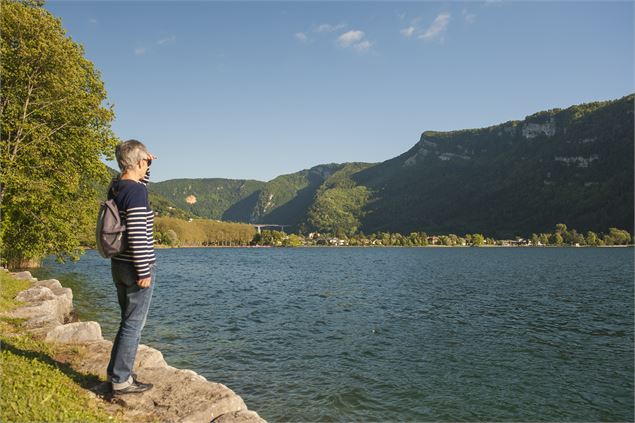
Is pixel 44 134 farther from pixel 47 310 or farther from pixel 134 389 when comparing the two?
pixel 134 389

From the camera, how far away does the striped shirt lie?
6691mm

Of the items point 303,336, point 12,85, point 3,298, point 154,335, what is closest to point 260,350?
point 303,336

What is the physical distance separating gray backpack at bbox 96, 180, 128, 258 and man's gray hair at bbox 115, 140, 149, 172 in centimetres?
72

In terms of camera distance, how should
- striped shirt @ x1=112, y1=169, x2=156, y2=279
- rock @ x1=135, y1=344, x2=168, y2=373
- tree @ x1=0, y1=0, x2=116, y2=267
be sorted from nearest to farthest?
striped shirt @ x1=112, y1=169, x2=156, y2=279
rock @ x1=135, y1=344, x2=168, y2=373
tree @ x1=0, y1=0, x2=116, y2=267

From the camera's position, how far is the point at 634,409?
14.1 metres

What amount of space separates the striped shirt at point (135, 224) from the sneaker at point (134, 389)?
2139 mm

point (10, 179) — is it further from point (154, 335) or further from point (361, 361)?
point (361, 361)

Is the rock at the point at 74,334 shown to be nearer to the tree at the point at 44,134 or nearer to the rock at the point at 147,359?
the rock at the point at 147,359

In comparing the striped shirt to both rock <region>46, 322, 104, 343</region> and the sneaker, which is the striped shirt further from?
rock <region>46, 322, 104, 343</region>

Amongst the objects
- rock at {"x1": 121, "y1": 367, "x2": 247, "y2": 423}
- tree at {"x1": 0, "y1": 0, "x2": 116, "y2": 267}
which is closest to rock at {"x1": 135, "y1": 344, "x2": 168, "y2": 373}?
rock at {"x1": 121, "y1": 367, "x2": 247, "y2": 423}

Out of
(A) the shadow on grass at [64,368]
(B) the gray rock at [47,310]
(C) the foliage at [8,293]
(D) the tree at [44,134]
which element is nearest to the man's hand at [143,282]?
(A) the shadow on grass at [64,368]

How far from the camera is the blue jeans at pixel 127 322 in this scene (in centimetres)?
694

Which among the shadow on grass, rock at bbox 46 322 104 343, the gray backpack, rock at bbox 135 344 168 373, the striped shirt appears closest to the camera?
the gray backpack

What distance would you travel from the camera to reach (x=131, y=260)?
265 inches
